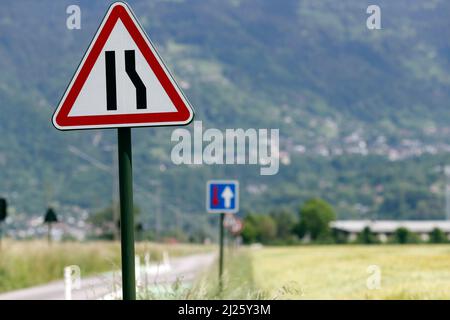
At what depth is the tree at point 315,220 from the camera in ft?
567

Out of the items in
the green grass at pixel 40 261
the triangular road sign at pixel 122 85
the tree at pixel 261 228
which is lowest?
the tree at pixel 261 228

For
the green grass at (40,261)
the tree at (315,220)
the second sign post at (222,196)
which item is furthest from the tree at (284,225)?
the second sign post at (222,196)

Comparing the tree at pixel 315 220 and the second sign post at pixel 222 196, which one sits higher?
the second sign post at pixel 222 196

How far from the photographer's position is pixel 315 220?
178 meters

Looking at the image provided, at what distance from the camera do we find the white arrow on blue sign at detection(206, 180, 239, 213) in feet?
72.2

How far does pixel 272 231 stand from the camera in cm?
18500

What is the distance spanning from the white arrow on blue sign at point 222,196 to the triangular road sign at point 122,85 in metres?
15.0

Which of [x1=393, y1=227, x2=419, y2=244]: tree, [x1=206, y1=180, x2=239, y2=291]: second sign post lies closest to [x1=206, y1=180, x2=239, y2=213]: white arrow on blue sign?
[x1=206, y1=180, x2=239, y2=291]: second sign post

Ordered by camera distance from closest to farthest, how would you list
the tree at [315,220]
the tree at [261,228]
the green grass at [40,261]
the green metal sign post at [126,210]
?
the green metal sign post at [126,210], the green grass at [40,261], the tree at [315,220], the tree at [261,228]

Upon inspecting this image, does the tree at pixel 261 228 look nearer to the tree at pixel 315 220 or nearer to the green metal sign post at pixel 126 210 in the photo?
the tree at pixel 315 220
